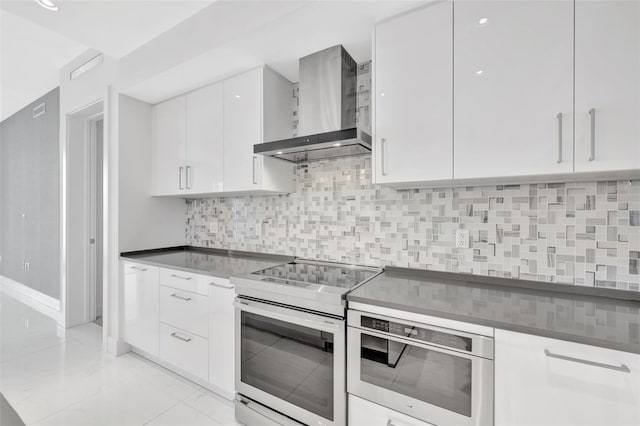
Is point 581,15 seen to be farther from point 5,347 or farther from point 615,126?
point 5,347

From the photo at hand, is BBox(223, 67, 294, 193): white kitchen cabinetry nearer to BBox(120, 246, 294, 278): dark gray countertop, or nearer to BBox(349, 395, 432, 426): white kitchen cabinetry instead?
BBox(120, 246, 294, 278): dark gray countertop

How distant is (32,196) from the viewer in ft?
13.2

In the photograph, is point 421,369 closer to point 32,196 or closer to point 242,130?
point 242,130

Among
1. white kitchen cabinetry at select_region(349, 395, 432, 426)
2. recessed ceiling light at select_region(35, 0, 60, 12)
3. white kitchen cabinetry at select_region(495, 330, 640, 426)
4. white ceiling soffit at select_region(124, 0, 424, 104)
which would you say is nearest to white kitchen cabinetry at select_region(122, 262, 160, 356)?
white ceiling soffit at select_region(124, 0, 424, 104)

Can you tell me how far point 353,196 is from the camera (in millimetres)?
2068

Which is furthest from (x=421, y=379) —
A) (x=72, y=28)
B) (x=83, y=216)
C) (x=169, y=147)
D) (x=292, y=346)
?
(x=83, y=216)

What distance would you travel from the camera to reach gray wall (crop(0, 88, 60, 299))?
361 cm

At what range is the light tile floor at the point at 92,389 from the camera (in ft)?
5.96

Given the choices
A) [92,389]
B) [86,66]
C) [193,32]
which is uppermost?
[86,66]

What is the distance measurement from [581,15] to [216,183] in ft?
7.31

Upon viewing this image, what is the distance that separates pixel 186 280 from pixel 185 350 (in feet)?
1.65

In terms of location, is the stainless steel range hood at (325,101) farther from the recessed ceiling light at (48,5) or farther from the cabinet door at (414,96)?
the recessed ceiling light at (48,5)

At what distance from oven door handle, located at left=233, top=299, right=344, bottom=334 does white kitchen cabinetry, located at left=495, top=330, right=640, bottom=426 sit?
0.67 m

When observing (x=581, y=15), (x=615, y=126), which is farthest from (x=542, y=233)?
(x=581, y=15)
